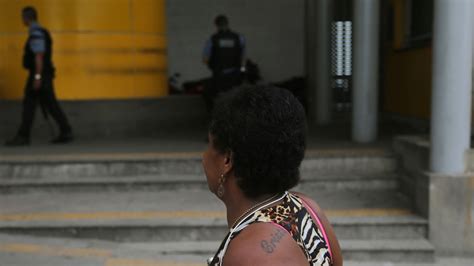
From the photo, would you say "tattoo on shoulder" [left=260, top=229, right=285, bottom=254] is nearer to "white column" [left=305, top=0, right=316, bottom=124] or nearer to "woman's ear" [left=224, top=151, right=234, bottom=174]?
"woman's ear" [left=224, top=151, right=234, bottom=174]

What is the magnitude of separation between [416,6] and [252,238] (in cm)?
844

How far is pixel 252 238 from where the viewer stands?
1.26 m

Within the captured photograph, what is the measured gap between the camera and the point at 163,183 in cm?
584

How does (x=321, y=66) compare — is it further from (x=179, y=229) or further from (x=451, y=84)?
(x=179, y=229)

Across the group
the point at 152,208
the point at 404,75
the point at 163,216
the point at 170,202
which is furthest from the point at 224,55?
the point at 404,75

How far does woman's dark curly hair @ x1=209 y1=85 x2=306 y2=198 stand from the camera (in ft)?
4.40

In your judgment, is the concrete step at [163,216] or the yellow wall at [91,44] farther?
the yellow wall at [91,44]

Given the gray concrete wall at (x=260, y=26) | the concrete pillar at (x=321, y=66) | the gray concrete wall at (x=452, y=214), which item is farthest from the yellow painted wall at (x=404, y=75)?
the gray concrete wall at (x=452, y=214)

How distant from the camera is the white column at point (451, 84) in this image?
4.59m

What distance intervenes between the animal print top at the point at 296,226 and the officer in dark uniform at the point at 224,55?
6.06 metres

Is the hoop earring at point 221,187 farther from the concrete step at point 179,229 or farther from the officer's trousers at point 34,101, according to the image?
the officer's trousers at point 34,101

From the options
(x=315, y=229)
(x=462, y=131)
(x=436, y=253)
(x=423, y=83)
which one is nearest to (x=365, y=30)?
(x=423, y=83)

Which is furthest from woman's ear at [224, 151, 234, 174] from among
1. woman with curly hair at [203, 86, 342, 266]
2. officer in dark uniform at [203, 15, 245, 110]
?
officer in dark uniform at [203, 15, 245, 110]

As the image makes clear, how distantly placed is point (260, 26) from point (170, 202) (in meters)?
8.03
